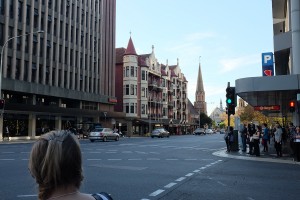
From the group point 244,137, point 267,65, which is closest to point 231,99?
point 244,137

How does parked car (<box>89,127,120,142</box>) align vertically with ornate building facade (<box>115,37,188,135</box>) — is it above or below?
below

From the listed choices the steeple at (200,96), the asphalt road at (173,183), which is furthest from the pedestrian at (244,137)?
the steeple at (200,96)

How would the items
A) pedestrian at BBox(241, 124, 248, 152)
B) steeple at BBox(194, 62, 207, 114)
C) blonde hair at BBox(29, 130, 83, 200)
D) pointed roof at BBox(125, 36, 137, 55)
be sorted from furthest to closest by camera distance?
steeple at BBox(194, 62, 207, 114)
pointed roof at BBox(125, 36, 137, 55)
pedestrian at BBox(241, 124, 248, 152)
blonde hair at BBox(29, 130, 83, 200)

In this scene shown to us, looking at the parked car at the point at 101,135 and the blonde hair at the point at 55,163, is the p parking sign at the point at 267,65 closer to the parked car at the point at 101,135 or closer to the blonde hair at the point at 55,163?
the parked car at the point at 101,135

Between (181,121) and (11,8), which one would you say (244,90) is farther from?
(181,121)

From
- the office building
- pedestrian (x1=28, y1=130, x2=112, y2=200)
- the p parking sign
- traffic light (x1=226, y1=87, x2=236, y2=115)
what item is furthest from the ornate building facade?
pedestrian (x1=28, y1=130, x2=112, y2=200)

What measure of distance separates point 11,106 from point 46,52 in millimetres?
11061

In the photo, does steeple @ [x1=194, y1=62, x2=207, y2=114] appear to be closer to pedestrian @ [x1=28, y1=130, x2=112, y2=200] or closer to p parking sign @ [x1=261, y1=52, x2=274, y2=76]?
p parking sign @ [x1=261, y1=52, x2=274, y2=76]

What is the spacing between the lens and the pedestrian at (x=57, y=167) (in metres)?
1.97

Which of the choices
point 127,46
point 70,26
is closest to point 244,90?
point 70,26

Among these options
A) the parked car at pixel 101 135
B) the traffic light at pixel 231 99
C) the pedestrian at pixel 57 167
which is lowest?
the parked car at pixel 101 135

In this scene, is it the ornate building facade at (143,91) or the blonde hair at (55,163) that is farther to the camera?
the ornate building facade at (143,91)

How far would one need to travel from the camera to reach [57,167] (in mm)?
1975

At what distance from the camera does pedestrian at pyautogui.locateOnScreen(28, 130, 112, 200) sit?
6.48ft
